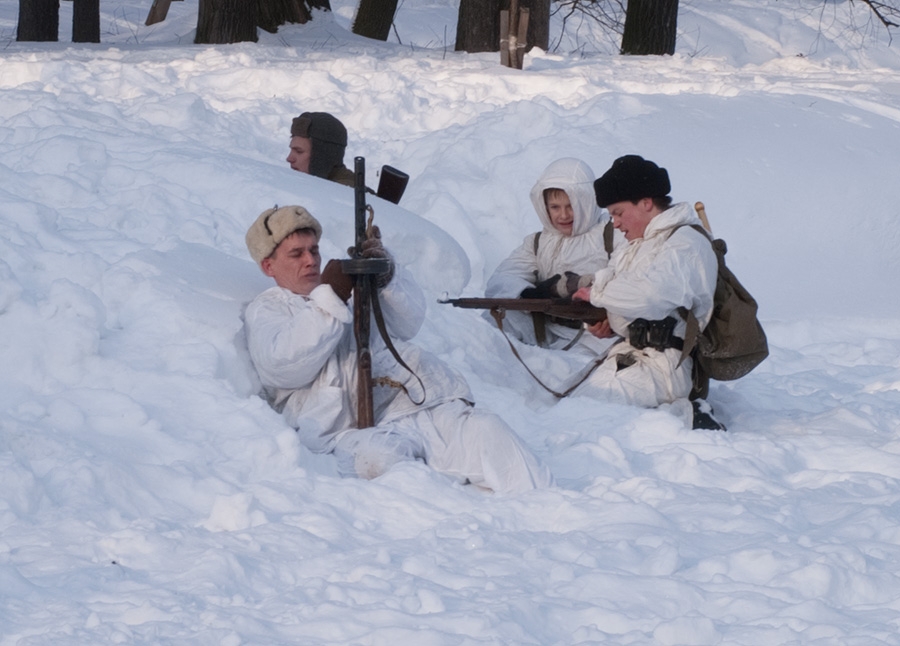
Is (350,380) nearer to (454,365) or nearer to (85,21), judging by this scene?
(454,365)

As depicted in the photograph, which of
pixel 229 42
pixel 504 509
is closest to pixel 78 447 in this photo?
pixel 504 509

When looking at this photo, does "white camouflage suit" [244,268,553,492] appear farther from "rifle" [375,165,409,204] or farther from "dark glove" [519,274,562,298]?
"rifle" [375,165,409,204]

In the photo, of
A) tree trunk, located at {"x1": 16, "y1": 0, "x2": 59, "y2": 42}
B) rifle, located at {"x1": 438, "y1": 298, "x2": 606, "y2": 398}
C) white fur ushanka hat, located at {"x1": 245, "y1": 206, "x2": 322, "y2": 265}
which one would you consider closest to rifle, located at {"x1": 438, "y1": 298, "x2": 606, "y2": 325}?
rifle, located at {"x1": 438, "y1": 298, "x2": 606, "y2": 398}

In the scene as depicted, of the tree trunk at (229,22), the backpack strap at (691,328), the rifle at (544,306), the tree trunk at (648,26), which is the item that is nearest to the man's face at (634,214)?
the backpack strap at (691,328)

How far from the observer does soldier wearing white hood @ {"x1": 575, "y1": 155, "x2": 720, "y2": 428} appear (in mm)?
5434

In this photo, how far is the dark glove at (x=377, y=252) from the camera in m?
4.61

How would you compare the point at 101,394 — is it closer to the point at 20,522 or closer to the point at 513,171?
the point at 20,522

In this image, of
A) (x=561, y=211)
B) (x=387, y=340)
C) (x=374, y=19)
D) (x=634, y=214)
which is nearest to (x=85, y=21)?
(x=374, y=19)

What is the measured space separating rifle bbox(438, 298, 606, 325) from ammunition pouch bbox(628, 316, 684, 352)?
14.0 inches

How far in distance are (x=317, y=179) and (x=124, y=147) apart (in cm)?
103

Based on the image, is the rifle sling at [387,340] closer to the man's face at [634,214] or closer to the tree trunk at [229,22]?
the man's face at [634,214]

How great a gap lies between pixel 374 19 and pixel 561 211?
8.62 meters

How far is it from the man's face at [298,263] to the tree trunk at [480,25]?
795 centimetres

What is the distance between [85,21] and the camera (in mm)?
14602
